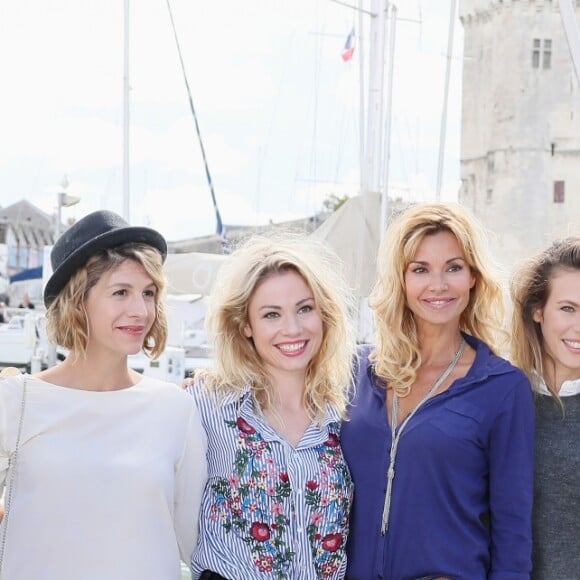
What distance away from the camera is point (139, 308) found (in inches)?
115

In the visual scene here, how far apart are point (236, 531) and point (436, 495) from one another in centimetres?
71

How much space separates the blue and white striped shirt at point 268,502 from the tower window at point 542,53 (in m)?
38.1

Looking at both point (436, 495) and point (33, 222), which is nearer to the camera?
point (436, 495)

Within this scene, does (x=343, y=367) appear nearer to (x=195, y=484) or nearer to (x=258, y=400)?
(x=258, y=400)

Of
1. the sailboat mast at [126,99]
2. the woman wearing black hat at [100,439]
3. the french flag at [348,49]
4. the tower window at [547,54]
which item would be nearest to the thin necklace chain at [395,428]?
the woman wearing black hat at [100,439]

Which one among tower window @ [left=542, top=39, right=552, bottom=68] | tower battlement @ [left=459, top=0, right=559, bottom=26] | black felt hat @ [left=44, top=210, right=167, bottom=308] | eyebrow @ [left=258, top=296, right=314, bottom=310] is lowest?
eyebrow @ [left=258, top=296, right=314, bottom=310]

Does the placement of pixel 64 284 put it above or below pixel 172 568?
above

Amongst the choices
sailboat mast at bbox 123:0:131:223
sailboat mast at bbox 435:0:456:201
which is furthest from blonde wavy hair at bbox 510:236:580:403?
sailboat mast at bbox 123:0:131:223

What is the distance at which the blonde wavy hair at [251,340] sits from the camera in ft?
10.4

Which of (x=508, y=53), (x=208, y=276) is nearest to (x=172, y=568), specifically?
(x=208, y=276)

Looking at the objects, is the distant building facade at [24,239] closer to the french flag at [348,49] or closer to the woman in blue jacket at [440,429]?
the french flag at [348,49]

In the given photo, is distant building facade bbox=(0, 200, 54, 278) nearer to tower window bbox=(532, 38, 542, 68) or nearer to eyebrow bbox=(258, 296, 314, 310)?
tower window bbox=(532, 38, 542, 68)

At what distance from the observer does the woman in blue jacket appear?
2.89 m

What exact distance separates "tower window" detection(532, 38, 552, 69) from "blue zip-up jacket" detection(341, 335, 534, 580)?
124ft
